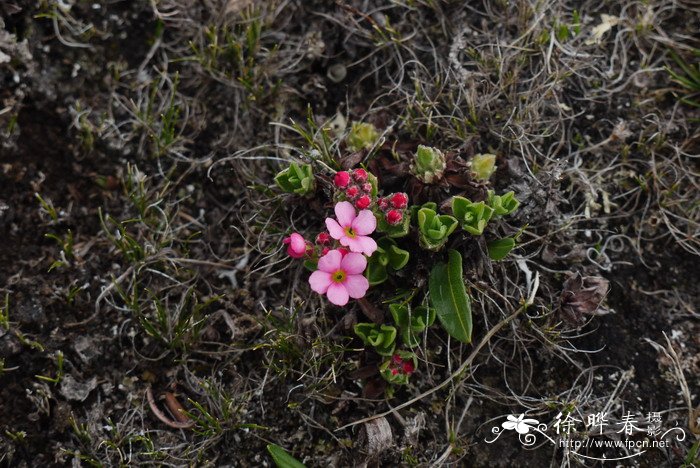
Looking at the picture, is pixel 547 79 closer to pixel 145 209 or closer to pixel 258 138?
pixel 258 138

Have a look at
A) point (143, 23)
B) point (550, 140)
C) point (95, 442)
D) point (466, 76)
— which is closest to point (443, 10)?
point (466, 76)

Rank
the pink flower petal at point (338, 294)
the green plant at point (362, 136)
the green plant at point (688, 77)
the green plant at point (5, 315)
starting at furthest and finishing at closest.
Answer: the green plant at point (688, 77) < the green plant at point (362, 136) < the green plant at point (5, 315) < the pink flower petal at point (338, 294)

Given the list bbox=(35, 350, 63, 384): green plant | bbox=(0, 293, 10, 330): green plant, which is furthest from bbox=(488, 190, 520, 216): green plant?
bbox=(0, 293, 10, 330): green plant

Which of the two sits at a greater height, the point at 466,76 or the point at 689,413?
the point at 466,76

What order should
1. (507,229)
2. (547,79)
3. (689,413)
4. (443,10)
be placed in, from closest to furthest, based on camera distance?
(689,413) < (507,229) < (547,79) < (443,10)

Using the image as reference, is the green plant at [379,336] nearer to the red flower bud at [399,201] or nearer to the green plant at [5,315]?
the red flower bud at [399,201]

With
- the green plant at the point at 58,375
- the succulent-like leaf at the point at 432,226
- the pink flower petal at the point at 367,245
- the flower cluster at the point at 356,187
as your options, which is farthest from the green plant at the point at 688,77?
the green plant at the point at 58,375

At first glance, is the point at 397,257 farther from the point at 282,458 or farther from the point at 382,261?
the point at 282,458
